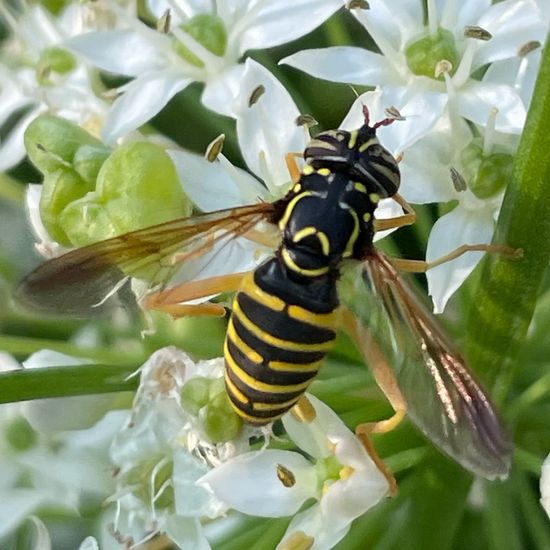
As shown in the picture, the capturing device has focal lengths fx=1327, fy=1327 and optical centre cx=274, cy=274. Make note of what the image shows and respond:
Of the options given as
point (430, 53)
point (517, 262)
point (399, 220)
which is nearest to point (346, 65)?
point (430, 53)

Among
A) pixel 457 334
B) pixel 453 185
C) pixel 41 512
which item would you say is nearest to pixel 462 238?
pixel 453 185

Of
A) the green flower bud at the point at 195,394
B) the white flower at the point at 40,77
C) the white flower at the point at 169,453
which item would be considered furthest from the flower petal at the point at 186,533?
the white flower at the point at 40,77

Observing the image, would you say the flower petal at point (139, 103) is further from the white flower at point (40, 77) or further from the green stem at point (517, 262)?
the green stem at point (517, 262)

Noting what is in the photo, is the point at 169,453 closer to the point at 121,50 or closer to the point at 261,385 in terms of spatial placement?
the point at 261,385

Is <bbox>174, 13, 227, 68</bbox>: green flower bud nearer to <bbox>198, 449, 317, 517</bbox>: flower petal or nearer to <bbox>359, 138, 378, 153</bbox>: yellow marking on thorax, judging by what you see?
<bbox>359, 138, 378, 153</bbox>: yellow marking on thorax

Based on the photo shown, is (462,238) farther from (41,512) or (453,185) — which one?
(41,512)

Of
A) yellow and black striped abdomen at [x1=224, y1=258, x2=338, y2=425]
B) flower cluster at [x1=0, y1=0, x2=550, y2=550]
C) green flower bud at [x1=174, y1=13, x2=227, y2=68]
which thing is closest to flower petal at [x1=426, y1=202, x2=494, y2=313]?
flower cluster at [x1=0, y1=0, x2=550, y2=550]
